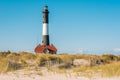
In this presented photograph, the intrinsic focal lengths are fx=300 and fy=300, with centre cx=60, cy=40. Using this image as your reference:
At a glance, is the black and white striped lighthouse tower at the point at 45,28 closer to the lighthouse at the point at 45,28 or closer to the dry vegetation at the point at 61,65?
the lighthouse at the point at 45,28

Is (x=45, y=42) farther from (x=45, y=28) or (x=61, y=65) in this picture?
(x=61, y=65)

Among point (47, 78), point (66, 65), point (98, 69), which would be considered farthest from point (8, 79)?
point (66, 65)

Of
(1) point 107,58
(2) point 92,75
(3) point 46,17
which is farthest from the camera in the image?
(3) point 46,17

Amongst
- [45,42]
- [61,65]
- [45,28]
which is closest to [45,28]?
[45,28]

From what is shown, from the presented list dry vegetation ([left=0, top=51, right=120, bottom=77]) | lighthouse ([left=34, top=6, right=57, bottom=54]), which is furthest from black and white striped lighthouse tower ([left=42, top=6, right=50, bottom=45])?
dry vegetation ([left=0, top=51, right=120, bottom=77])

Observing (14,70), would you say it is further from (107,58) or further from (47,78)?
(107,58)

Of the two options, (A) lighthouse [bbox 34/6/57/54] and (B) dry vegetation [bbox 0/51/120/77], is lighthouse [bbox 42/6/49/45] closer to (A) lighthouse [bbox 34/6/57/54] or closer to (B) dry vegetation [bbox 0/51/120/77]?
(A) lighthouse [bbox 34/6/57/54]

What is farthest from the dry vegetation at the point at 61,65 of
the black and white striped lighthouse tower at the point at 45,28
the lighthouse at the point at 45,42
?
the black and white striped lighthouse tower at the point at 45,28

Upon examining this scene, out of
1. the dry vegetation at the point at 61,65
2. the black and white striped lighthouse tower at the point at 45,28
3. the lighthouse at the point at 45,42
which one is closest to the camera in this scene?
the dry vegetation at the point at 61,65

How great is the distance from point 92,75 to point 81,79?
1330mm

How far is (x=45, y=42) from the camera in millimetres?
36719

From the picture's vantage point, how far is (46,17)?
38406 millimetres

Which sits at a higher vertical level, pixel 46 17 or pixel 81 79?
pixel 46 17

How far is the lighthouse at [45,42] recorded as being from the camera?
35188 millimetres
